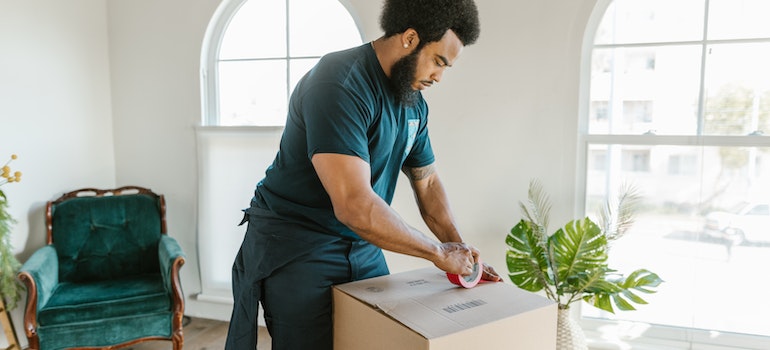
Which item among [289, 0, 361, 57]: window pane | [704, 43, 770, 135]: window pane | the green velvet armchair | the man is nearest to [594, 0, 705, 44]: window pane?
[704, 43, 770, 135]: window pane

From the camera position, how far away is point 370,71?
1.23 meters

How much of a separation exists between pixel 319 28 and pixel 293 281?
1.84 metres

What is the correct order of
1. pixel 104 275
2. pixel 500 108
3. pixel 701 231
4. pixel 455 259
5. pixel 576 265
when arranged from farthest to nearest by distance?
pixel 104 275 < pixel 500 108 < pixel 701 231 < pixel 576 265 < pixel 455 259

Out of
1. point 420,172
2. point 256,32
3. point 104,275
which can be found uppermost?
point 256,32

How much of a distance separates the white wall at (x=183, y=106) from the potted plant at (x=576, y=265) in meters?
0.27

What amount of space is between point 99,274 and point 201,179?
2.27 feet

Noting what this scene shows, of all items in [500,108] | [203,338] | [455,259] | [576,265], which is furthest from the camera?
[203,338]

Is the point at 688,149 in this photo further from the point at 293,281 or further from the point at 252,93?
the point at 252,93

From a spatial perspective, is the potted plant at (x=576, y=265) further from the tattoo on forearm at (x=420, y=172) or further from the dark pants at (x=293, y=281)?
the dark pants at (x=293, y=281)

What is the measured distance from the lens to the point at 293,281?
4.07 feet

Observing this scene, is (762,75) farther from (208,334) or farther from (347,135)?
(208,334)

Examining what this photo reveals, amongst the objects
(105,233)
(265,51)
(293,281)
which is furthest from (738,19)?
(105,233)

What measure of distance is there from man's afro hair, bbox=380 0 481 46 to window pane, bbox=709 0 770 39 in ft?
5.00

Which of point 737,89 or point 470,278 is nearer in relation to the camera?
point 470,278
